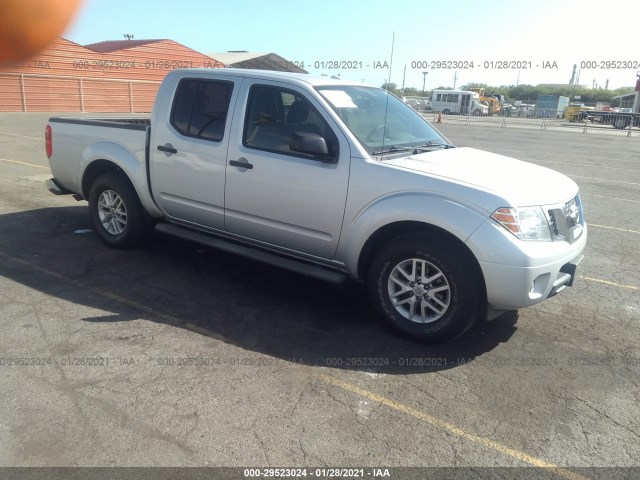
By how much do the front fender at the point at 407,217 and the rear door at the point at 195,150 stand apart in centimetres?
138

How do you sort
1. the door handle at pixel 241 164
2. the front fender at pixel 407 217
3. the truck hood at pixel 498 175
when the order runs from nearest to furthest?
the front fender at pixel 407 217 < the truck hood at pixel 498 175 < the door handle at pixel 241 164

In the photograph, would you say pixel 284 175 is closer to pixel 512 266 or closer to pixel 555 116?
pixel 512 266

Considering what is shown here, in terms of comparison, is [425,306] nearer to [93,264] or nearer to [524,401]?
[524,401]

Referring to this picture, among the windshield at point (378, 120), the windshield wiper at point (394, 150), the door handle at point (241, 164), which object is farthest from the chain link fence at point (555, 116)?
the door handle at point (241, 164)

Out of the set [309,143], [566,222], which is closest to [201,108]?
[309,143]

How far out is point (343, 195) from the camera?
425cm

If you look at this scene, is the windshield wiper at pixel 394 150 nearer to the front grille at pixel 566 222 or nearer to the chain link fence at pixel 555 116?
the front grille at pixel 566 222

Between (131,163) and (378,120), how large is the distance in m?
2.59

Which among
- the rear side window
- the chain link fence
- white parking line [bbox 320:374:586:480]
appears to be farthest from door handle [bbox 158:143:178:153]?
the chain link fence

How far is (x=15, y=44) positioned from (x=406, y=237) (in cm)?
351

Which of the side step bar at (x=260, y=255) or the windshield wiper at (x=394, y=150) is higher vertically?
the windshield wiper at (x=394, y=150)

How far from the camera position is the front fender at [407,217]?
12.3 feet

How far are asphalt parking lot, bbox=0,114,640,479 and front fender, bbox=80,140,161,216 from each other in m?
0.63

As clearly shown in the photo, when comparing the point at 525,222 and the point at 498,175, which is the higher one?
the point at 498,175
